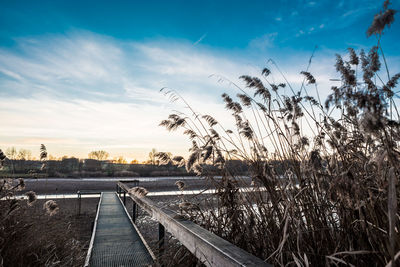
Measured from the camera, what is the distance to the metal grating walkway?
3.20 metres

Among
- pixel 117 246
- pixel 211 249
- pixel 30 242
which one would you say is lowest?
pixel 117 246

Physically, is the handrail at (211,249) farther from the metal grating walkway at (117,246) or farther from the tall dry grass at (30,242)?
the tall dry grass at (30,242)

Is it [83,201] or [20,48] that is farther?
[83,201]

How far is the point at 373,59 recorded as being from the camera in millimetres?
2188

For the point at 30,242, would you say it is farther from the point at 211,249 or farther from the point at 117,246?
the point at 211,249

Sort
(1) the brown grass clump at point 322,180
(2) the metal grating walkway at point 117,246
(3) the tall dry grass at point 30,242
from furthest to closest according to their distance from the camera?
(2) the metal grating walkway at point 117,246 < (3) the tall dry grass at point 30,242 < (1) the brown grass clump at point 322,180

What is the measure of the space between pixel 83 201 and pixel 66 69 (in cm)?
1097

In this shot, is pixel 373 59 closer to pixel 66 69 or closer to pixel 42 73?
pixel 66 69

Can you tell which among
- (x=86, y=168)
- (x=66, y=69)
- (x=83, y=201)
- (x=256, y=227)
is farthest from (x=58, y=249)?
(x=86, y=168)

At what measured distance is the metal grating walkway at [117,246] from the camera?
10.5 feet

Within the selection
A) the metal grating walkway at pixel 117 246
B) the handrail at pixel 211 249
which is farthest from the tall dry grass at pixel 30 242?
the handrail at pixel 211 249

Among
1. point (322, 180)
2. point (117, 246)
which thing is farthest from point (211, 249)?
point (117, 246)

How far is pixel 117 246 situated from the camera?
386 centimetres

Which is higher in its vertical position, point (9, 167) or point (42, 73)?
point (42, 73)
